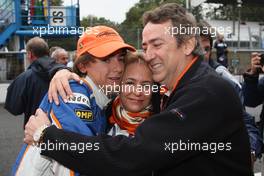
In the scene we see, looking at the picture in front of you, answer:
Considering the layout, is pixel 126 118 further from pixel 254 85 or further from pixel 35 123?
pixel 254 85

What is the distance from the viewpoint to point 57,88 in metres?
1.98

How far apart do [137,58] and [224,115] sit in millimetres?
1079

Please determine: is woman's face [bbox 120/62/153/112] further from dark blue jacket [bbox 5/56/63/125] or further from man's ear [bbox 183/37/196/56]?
dark blue jacket [bbox 5/56/63/125]

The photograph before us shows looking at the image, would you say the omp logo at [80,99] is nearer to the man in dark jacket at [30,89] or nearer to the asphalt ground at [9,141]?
the man in dark jacket at [30,89]

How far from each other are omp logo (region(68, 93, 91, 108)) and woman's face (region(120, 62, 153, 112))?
26.1 inches

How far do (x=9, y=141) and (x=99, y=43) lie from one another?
19.9 ft

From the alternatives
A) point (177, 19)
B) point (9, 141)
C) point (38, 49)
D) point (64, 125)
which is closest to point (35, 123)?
point (64, 125)

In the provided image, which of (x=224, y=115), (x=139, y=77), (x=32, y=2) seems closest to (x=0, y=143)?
(x=139, y=77)

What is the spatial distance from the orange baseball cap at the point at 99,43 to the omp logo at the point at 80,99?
0.35 meters

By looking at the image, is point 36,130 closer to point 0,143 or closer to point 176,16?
point 176,16

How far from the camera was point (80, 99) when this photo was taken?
1.91 metres

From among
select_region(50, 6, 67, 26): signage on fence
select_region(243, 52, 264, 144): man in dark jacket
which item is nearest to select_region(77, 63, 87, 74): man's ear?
select_region(243, 52, 264, 144): man in dark jacket

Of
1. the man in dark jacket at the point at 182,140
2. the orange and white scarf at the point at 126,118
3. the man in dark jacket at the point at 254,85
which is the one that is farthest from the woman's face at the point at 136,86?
the man in dark jacket at the point at 254,85

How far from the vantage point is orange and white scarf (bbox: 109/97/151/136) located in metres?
2.38
